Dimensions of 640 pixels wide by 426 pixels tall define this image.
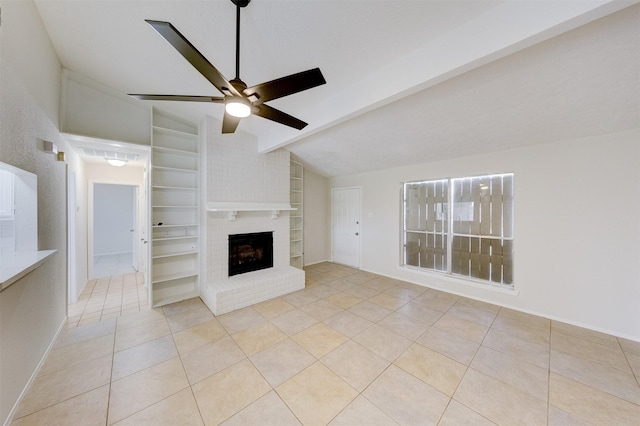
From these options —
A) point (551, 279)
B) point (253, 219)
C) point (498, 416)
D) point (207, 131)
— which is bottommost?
point (498, 416)

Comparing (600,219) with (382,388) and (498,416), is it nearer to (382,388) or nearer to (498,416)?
(498,416)

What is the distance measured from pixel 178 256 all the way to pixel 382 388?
3.59 meters

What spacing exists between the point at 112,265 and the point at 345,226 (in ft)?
20.5

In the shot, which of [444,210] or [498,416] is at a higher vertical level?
[444,210]

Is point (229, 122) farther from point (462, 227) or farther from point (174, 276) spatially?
point (462, 227)

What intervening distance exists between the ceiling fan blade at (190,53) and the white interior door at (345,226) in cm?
429

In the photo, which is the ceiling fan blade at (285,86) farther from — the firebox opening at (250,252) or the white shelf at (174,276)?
the white shelf at (174,276)

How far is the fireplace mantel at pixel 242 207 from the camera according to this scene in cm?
349

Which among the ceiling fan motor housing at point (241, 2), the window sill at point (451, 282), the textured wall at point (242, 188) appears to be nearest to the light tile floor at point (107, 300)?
the textured wall at point (242, 188)

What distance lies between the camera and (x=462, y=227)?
3.96 meters

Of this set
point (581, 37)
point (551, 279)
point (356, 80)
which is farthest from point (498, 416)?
point (356, 80)

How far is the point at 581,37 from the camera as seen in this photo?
1667mm

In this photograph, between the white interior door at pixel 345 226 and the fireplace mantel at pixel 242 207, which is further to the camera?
the white interior door at pixel 345 226

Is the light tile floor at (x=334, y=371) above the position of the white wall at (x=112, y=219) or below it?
below
